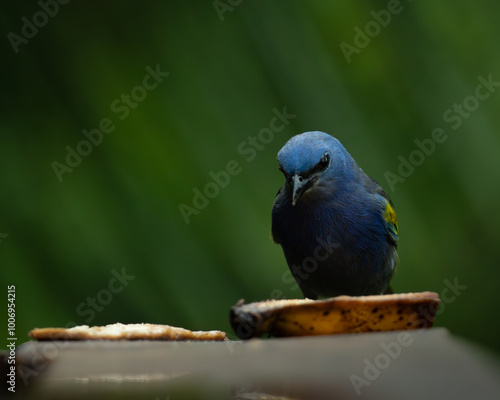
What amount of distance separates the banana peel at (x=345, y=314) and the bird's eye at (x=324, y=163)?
1.29 metres

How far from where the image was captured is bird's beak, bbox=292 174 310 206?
2436 mm

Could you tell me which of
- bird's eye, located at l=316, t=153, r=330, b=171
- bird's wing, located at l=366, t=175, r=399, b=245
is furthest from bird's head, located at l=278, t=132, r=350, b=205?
bird's wing, located at l=366, t=175, r=399, b=245

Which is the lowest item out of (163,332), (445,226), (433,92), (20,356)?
(445,226)

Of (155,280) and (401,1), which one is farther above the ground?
(401,1)

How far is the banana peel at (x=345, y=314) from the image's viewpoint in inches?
49.6

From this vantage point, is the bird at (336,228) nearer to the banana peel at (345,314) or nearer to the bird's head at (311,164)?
the bird's head at (311,164)

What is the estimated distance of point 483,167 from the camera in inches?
129

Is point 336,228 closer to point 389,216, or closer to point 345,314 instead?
point 389,216

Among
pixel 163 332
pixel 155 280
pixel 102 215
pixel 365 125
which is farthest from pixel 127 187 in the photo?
pixel 163 332

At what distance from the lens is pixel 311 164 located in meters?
2.50

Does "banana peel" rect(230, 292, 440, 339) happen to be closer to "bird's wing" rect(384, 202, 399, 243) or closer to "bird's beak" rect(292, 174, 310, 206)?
"bird's beak" rect(292, 174, 310, 206)

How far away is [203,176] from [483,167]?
1347mm

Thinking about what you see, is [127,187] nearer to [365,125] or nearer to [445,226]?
[365,125]

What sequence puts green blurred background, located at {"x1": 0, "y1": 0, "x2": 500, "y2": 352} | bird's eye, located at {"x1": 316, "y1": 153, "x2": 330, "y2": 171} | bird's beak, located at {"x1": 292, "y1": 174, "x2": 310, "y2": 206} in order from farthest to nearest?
1. green blurred background, located at {"x1": 0, "y1": 0, "x2": 500, "y2": 352}
2. bird's eye, located at {"x1": 316, "y1": 153, "x2": 330, "y2": 171}
3. bird's beak, located at {"x1": 292, "y1": 174, "x2": 310, "y2": 206}
